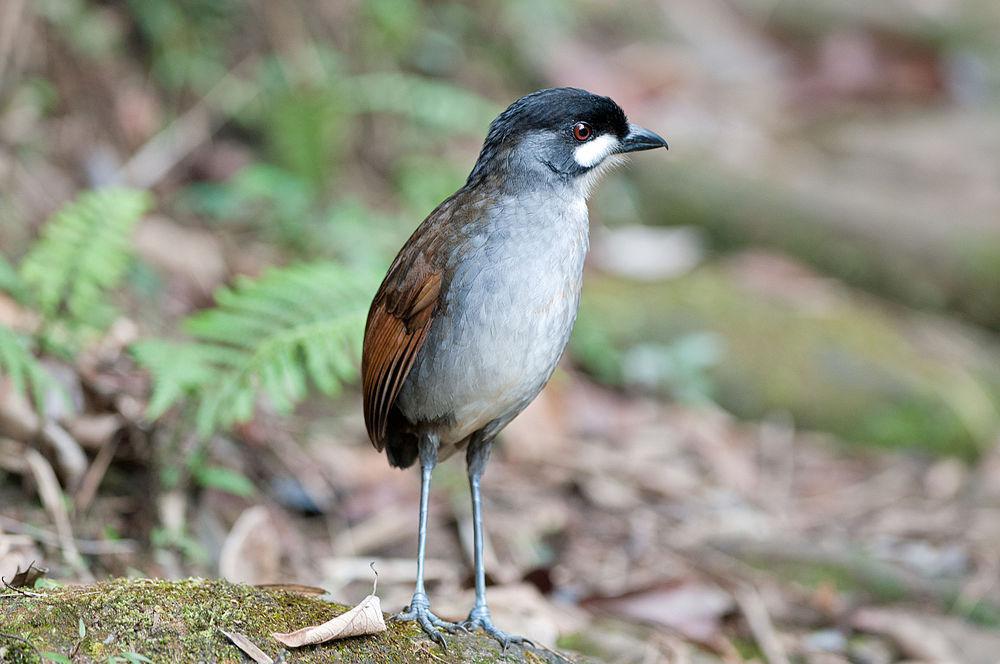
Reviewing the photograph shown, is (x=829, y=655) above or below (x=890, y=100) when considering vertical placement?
below

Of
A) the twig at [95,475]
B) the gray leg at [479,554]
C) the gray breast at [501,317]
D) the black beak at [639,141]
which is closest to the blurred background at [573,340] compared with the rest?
the twig at [95,475]

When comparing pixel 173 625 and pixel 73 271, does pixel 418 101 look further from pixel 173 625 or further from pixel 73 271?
pixel 173 625

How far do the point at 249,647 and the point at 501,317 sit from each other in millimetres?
1184

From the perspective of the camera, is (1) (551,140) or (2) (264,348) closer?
(1) (551,140)

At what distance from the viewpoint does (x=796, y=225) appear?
9203 millimetres

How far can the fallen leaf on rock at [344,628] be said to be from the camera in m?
2.81

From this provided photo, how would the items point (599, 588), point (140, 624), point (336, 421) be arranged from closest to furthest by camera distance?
point (140, 624) → point (599, 588) → point (336, 421)

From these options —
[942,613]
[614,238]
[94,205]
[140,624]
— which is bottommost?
[140,624]

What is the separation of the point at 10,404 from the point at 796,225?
660 cm

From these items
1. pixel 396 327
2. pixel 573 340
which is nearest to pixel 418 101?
pixel 573 340

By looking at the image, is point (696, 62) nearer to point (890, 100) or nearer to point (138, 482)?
point (890, 100)

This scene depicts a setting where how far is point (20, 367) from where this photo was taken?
366cm

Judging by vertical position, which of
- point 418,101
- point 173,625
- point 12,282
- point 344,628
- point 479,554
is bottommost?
point 173,625

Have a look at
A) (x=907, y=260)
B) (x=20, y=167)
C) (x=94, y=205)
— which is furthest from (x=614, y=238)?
(x=94, y=205)
